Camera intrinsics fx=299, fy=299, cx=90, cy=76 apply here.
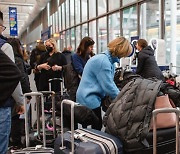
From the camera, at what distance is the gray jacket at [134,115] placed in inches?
79.7

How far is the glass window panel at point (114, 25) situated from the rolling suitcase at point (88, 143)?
7.45 m

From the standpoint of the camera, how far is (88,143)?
2.00 m

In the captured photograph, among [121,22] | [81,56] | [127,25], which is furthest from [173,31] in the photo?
[81,56]

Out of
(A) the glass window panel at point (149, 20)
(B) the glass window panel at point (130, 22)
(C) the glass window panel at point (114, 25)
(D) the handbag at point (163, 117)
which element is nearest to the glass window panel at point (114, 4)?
(C) the glass window panel at point (114, 25)

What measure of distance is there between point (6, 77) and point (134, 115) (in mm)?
904

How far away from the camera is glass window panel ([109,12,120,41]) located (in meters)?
9.40

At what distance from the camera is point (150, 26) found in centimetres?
763

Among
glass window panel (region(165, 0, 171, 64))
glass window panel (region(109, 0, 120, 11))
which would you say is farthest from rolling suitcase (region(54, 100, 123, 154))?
glass window panel (region(109, 0, 120, 11))

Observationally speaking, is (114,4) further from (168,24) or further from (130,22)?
(168,24)

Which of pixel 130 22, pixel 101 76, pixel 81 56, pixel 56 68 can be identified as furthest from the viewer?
pixel 130 22

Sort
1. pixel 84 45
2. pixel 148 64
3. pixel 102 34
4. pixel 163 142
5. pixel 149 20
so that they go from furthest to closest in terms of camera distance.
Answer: pixel 102 34
pixel 149 20
pixel 148 64
pixel 84 45
pixel 163 142

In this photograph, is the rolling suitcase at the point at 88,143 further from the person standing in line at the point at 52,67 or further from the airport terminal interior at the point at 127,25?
the person standing in line at the point at 52,67

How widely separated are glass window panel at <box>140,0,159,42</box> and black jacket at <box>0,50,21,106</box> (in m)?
5.93

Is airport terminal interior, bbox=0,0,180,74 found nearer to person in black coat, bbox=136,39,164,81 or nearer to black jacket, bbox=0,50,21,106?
person in black coat, bbox=136,39,164,81
